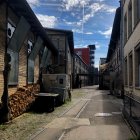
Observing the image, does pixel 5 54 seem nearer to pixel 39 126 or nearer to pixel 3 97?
pixel 3 97

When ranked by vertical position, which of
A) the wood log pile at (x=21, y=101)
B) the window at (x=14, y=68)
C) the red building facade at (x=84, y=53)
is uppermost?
the red building facade at (x=84, y=53)

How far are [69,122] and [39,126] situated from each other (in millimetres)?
1656

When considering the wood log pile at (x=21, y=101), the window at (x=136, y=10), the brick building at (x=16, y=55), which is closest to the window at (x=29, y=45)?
the brick building at (x=16, y=55)

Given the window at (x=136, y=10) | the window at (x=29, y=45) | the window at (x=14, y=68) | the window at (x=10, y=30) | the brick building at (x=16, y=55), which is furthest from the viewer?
the window at (x=29, y=45)

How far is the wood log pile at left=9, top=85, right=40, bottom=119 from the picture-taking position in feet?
47.1

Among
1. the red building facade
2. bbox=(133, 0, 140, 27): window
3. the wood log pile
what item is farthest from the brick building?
the red building facade

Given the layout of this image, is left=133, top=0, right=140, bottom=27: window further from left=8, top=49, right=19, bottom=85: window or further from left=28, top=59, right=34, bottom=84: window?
left=28, top=59, right=34, bottom=84: window

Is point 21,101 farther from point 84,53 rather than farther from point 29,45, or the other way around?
point 84,53

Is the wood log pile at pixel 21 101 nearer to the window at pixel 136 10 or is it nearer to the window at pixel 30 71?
the window at pixel 30 71

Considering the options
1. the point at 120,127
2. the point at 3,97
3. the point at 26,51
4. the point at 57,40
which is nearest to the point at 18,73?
the point at 26,51

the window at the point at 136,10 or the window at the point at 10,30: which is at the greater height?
the window at the point at 136,10

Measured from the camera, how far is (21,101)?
1588 centimetres

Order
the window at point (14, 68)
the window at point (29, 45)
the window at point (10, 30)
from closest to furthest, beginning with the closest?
the window at point (10, 30) → the window at point (14, 68) → the window at point (29, 45)

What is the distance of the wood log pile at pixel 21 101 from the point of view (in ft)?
47.1
